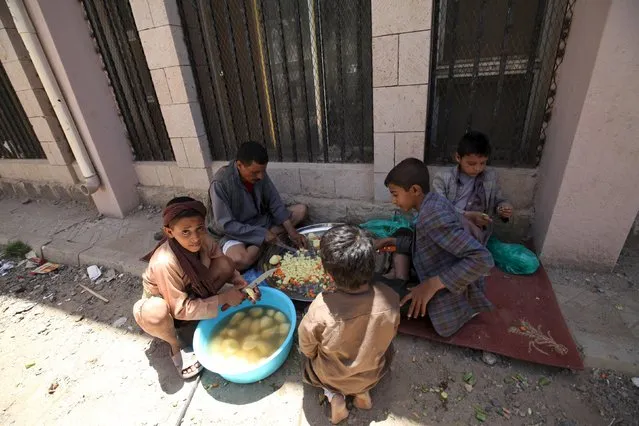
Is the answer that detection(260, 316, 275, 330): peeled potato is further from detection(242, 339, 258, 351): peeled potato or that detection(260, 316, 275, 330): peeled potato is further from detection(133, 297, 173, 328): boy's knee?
detection(133, 297, 173, 328): boy's knee

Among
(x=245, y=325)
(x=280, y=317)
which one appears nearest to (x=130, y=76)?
(x=245, y=325)

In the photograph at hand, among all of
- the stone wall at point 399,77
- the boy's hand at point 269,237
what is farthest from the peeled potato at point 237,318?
the stone wall at point 399,77

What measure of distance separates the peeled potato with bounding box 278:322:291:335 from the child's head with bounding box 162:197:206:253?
2.86 ft

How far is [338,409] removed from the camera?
1.89 m

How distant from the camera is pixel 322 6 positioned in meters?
3.19

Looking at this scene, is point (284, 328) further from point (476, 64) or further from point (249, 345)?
point (476, 64)

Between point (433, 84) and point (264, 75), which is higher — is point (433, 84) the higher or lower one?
the lower one

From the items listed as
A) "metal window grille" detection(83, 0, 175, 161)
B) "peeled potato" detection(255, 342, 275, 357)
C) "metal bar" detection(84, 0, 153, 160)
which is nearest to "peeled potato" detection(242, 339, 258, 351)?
"peeled potato" detection(255, 342, 275, 357)

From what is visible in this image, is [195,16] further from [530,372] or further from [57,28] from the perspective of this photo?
[530,372]

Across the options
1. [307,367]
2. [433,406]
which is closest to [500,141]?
[433,406]

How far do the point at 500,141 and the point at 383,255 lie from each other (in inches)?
65.7

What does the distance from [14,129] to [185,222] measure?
6.12 m

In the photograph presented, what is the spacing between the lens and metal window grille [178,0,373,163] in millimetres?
3271

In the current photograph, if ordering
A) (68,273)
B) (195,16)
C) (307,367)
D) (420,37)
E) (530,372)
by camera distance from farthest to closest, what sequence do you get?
(68,273)
(195,16)
(420,37)
(530,372)
(307,367)
